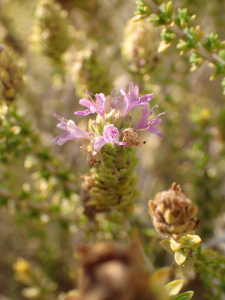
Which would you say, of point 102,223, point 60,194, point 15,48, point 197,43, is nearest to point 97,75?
point 197,43

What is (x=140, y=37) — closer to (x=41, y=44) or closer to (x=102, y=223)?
(x=41, y=44)

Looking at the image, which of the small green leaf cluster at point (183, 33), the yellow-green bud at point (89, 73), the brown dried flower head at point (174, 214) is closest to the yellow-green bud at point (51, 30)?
the yellow-green bud at point (89, 73)

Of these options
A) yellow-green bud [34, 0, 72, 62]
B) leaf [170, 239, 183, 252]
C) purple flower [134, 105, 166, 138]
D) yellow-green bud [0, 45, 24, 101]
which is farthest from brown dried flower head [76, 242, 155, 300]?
yellow-green bud [34, 0, 72, 62]

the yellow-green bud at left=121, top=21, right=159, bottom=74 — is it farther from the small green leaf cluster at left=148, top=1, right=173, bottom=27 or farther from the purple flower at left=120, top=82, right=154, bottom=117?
the purple flower at left=120, top=82, right=154, bottom=117

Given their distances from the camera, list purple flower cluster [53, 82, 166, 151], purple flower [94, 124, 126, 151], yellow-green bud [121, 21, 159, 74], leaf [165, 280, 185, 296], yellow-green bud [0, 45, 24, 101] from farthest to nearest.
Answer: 1. yellow-green bud [121, 21, 159, 74]
2. yellow-green bud [0, 45, 24, 101]
3. purple flower cluster [53, 82, 166, 151]
4. purple flower [94, 124, 126, 151]
5. leaf [165, 280, 185, 296]

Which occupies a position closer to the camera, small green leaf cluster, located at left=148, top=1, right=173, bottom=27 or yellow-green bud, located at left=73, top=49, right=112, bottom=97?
small green leaf cluster, located at left=148, top=1, right=173, bottom=27

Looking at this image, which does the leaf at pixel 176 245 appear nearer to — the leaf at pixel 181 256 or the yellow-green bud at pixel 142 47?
the leaf at pixel 181 256
